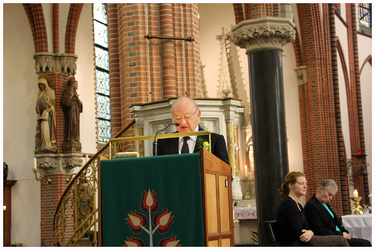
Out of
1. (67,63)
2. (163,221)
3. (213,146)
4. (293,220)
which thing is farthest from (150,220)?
(67,63)

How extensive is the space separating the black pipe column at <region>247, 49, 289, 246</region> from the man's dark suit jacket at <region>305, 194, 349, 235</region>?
174cm

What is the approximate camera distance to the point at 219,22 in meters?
17.1

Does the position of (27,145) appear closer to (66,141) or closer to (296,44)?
(66,141)

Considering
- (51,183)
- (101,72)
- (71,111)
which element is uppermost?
(101,72)

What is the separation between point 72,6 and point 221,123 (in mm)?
9430

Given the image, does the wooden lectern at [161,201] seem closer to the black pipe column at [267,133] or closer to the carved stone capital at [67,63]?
the black pipe column at [267,133]

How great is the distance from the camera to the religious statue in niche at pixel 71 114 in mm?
12992

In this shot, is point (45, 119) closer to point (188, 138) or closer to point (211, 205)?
point (188, 138)

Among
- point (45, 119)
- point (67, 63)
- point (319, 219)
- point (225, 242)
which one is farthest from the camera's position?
point (67, 63)

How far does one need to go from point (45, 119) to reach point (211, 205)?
407 inches

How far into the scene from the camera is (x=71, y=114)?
1305 centimetres

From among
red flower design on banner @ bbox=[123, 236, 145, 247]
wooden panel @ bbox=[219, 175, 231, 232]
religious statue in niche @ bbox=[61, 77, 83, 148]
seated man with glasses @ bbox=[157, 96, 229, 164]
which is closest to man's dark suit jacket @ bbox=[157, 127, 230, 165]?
seated man with glasses @ bbox=[157, 96, 229, 164]

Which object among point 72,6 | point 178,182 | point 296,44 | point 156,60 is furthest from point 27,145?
point 178,182

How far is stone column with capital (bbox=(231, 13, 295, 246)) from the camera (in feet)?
23.4
